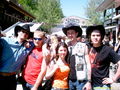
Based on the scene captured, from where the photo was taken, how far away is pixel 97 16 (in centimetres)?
6044

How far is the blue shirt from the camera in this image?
427cm

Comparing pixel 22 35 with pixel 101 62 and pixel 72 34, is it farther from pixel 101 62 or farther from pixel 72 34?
pixel 101 62

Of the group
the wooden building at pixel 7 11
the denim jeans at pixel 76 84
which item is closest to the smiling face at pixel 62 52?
the denim jeans at pixel 76 84

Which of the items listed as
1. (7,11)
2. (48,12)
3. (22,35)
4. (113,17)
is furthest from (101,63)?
(48,12)

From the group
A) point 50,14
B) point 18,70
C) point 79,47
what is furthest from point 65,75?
point 50,14

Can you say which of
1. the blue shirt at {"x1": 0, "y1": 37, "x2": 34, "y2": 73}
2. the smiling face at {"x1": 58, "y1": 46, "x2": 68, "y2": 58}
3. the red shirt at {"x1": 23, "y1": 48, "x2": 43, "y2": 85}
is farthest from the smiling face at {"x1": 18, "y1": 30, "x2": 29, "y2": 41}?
the smiling face at {"x1": 58, "y1": 46, "x2": 68, "y2": 58}

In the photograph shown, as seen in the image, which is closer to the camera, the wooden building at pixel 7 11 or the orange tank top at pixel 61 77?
the orange tank top at pixel 61 77

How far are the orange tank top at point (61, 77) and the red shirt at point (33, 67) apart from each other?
299 millimetres

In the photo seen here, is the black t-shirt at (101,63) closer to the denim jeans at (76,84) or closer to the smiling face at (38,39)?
the denim jeans at (76,84)

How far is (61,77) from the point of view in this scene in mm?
4289

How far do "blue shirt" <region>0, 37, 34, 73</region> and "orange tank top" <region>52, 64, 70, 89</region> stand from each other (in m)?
0.57

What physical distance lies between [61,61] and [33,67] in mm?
419

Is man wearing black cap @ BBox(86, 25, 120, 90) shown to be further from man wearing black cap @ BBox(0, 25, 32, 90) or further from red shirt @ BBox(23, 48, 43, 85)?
man wearing black cap @ BBox(0, 25, 32, 90)

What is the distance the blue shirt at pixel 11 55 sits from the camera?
427 centimetres
